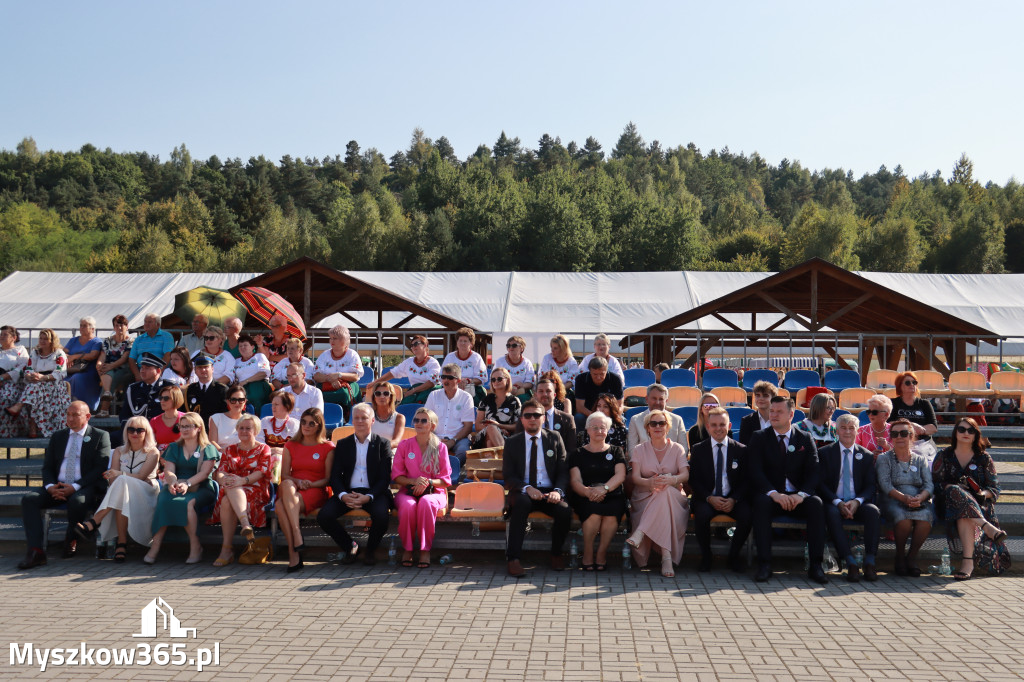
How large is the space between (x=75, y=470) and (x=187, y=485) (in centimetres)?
118

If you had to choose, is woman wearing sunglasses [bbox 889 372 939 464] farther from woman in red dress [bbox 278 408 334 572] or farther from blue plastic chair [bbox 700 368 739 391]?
woman in red dress [bbox 278 408 334 572]

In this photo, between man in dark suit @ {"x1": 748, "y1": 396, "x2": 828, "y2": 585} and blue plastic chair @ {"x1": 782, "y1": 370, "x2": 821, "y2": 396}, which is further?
blue plastic chair @ {"x1": 782, "y1": 370, "x2": 821, "y2": 396}

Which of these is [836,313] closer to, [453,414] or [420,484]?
Answer: [453,414]

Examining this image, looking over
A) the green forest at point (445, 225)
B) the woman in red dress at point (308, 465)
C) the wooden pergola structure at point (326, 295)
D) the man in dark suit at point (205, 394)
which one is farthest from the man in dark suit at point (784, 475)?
the green forest at point (445, 225)

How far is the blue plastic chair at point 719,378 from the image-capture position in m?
13.2

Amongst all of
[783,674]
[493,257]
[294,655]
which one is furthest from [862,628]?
[493,257]

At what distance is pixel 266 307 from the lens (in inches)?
492

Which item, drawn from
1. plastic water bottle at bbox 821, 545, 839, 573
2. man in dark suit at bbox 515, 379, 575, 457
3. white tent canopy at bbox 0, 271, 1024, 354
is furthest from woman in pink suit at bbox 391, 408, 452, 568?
white tent canopy at bbox 0, 271, 1024, 354

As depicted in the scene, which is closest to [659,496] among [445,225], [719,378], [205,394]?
[205,394]

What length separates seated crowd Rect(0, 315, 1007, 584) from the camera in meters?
7.30

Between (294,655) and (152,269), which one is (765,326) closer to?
(294,655)

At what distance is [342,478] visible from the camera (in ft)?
25.4

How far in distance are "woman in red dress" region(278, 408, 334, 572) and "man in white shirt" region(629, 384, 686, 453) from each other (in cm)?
277

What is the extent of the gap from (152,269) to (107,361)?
52.1 m
